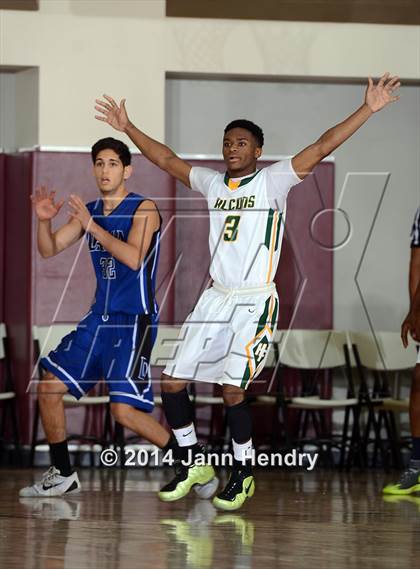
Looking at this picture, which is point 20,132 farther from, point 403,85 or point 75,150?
point 403,85

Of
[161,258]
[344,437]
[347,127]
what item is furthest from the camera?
[161,258]

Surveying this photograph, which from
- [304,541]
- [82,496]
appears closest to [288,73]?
[82,496]

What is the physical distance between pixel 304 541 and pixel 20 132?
5.31 meters

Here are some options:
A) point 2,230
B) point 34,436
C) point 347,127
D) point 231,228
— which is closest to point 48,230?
point 231,228

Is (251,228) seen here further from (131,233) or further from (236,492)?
(236,492)

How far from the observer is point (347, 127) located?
5406mm

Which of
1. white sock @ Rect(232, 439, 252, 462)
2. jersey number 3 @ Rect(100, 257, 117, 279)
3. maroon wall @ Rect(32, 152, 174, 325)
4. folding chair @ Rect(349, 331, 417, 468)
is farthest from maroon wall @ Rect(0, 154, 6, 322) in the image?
white sock @ Rect(232, 439, 252, 462)

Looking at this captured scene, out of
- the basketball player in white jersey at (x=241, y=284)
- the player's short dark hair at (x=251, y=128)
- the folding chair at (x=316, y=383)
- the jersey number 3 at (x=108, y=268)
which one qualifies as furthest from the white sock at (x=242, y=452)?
the folding chair at (x=316, y=383)

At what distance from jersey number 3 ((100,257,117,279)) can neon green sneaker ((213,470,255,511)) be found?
122 centimetres

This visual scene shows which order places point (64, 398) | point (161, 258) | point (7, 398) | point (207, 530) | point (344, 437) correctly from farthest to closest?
1. point (161, 258)
2. point (344, 437)
3. point (7, 398)
4. point (64, 398)
5. point (207, 530)

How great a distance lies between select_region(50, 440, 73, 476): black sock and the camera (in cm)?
600

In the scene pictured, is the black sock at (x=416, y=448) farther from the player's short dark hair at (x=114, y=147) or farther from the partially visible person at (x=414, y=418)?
the player's short dark hair at (x=114, y=147)

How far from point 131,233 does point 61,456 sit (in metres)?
1.31

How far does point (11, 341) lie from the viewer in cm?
880
